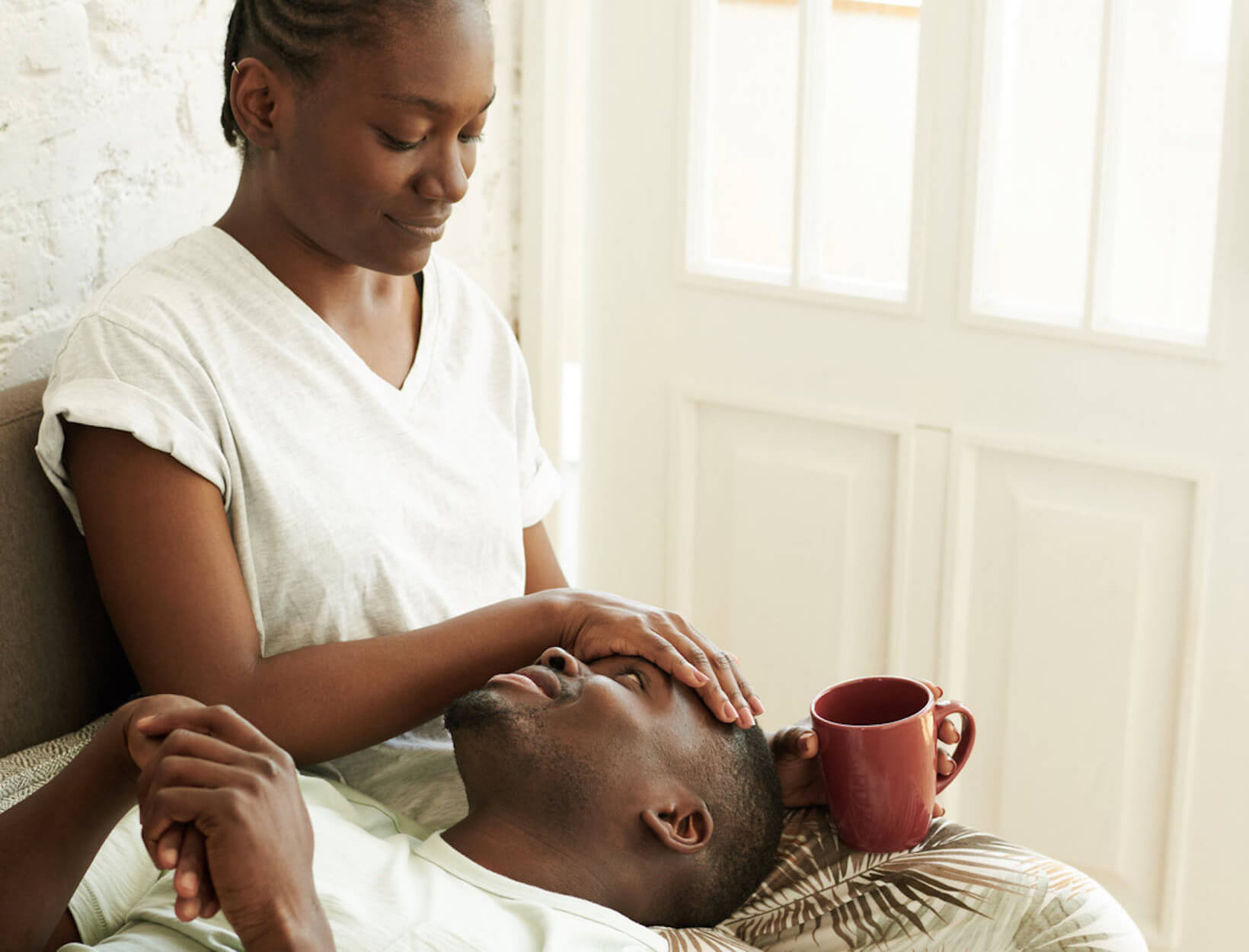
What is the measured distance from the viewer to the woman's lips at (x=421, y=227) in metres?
1.36

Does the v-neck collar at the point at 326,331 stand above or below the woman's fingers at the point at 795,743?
above

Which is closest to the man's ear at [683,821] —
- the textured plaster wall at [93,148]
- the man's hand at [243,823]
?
the man's hand at [243,823]

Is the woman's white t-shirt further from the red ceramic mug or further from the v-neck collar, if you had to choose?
the red ceramic mug

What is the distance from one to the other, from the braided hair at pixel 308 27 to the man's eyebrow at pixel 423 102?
0.05 meters

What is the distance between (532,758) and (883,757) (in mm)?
297

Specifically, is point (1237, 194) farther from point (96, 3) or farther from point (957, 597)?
point (96, 3)

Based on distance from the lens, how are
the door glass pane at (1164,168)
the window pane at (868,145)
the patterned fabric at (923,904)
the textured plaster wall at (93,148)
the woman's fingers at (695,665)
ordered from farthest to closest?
the window pane at (868,145) → the door glass pane at (1164,168) → the textured plaster wall at (93,148) → the woman's fingers at (695,665) → the patterned fabric at (923,904)

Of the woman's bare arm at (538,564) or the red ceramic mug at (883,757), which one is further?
the woman's bare arm at (538,564)

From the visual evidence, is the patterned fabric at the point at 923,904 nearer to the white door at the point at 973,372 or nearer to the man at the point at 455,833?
the man at the point at 455,833

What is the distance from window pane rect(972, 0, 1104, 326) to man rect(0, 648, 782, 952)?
1.01 m

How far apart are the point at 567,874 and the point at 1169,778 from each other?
118cm

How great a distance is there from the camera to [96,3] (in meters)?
1.62

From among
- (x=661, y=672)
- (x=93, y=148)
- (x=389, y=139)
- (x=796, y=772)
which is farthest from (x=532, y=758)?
(x=93, y=148)

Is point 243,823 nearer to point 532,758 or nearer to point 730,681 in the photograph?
point 532,758
